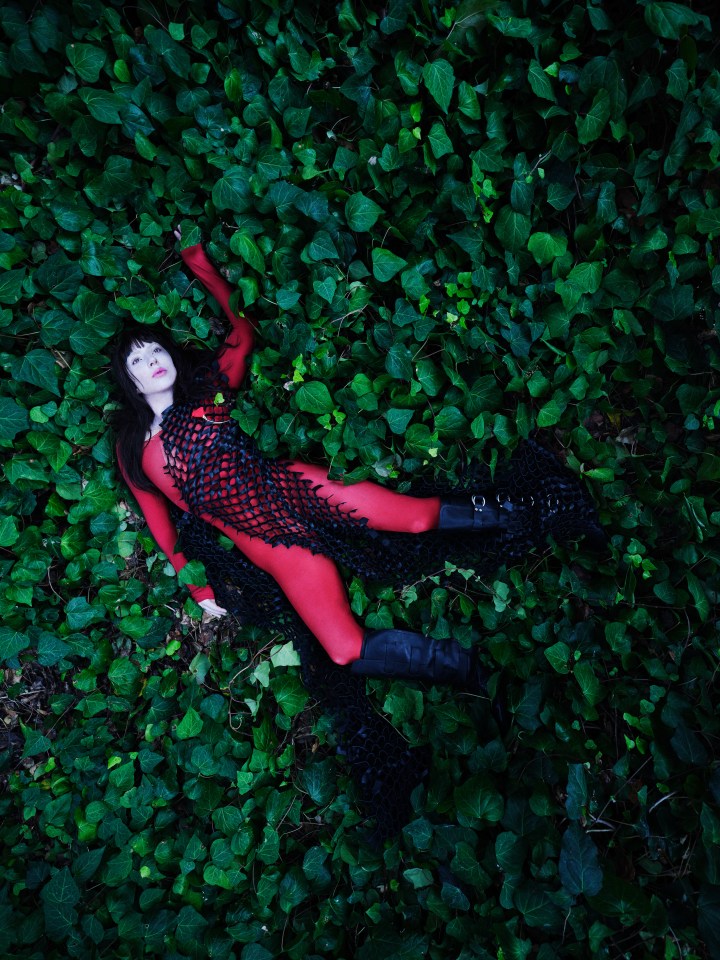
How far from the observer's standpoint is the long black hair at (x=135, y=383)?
236cm

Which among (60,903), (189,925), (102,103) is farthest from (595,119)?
(60,903)

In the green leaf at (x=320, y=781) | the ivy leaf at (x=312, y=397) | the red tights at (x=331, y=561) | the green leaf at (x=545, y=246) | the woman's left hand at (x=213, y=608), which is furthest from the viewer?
the woman's left hand at (x=213, y=608)

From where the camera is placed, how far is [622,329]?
7.01ft

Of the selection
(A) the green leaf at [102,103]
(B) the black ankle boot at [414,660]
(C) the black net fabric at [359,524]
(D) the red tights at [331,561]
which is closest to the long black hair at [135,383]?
(C) the black net fabric at [359,524]

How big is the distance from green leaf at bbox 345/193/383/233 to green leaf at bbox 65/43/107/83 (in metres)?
1.07

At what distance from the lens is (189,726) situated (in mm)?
2523

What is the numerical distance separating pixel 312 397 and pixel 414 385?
1.27ft

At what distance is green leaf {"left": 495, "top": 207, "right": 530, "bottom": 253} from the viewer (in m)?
2.09

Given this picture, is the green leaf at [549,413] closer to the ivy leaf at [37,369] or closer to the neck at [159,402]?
the neck at [159,402]

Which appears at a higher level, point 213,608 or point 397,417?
point 397,417

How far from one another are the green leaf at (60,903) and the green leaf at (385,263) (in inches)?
107

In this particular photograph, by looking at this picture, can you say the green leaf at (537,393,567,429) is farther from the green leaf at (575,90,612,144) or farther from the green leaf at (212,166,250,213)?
the green leaf at (212,166,250,213)

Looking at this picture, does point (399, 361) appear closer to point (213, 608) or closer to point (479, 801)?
point (213, 608)

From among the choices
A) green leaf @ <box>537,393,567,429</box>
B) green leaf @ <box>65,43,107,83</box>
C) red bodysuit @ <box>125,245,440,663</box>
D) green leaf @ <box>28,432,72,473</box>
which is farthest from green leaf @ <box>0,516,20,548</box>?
green leaf @ <box>537,393,567,429</box>
